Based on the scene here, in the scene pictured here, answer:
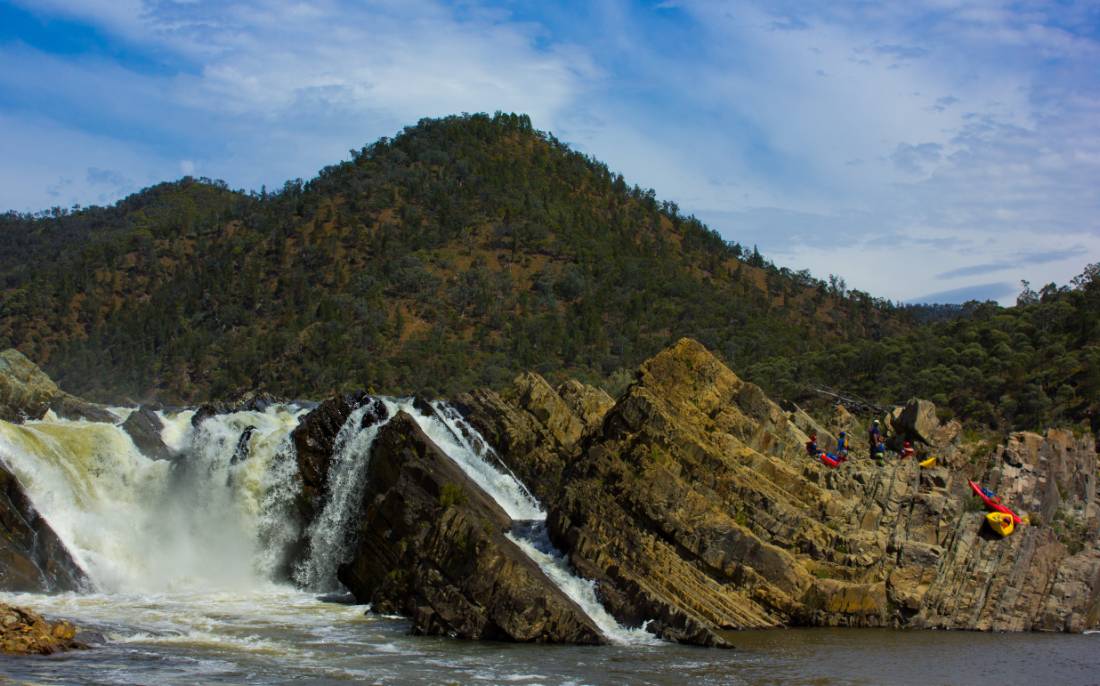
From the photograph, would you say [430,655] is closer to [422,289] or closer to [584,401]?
[584,401]

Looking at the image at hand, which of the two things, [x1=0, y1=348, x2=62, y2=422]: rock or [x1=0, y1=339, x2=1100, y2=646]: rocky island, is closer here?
[x1=0, y1=339, x2=1100, y2=646]: rocky island

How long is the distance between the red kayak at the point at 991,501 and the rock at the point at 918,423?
409 centimetres

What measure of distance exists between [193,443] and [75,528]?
635 cm

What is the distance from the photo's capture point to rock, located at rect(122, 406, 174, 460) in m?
41.4

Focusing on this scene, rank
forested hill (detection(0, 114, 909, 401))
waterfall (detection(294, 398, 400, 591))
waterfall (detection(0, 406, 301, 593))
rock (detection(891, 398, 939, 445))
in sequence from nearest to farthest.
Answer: waterfall (detection(0, 406, 301, 593)), waterfall (detection(294, 398, 400, 591)), rock (detection(891, 398, 939, 445)), forested hill (detection(0, 114, 909, 401))

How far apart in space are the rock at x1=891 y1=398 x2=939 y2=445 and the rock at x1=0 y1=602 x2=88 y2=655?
31321 millimetres

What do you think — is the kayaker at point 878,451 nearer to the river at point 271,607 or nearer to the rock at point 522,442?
the river at point 271,607

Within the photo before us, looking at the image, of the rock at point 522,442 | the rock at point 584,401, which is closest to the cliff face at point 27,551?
the rock at point 522,442

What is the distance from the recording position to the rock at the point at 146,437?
136 feet

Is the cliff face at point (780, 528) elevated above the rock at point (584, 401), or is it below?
below

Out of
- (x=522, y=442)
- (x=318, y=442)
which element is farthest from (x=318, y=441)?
(x=522, y=442)

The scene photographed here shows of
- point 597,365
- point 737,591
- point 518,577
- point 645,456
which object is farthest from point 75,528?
point 597,365

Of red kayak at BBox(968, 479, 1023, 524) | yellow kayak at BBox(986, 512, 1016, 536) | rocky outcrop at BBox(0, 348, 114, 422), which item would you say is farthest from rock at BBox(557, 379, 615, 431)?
rocky outcrop at BBox(0, 348, 114, 422)

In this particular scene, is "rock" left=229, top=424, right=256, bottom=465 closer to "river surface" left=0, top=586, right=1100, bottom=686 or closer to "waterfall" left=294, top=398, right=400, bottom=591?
"waterfall" left=294, top=398, right=400, bottom=591
